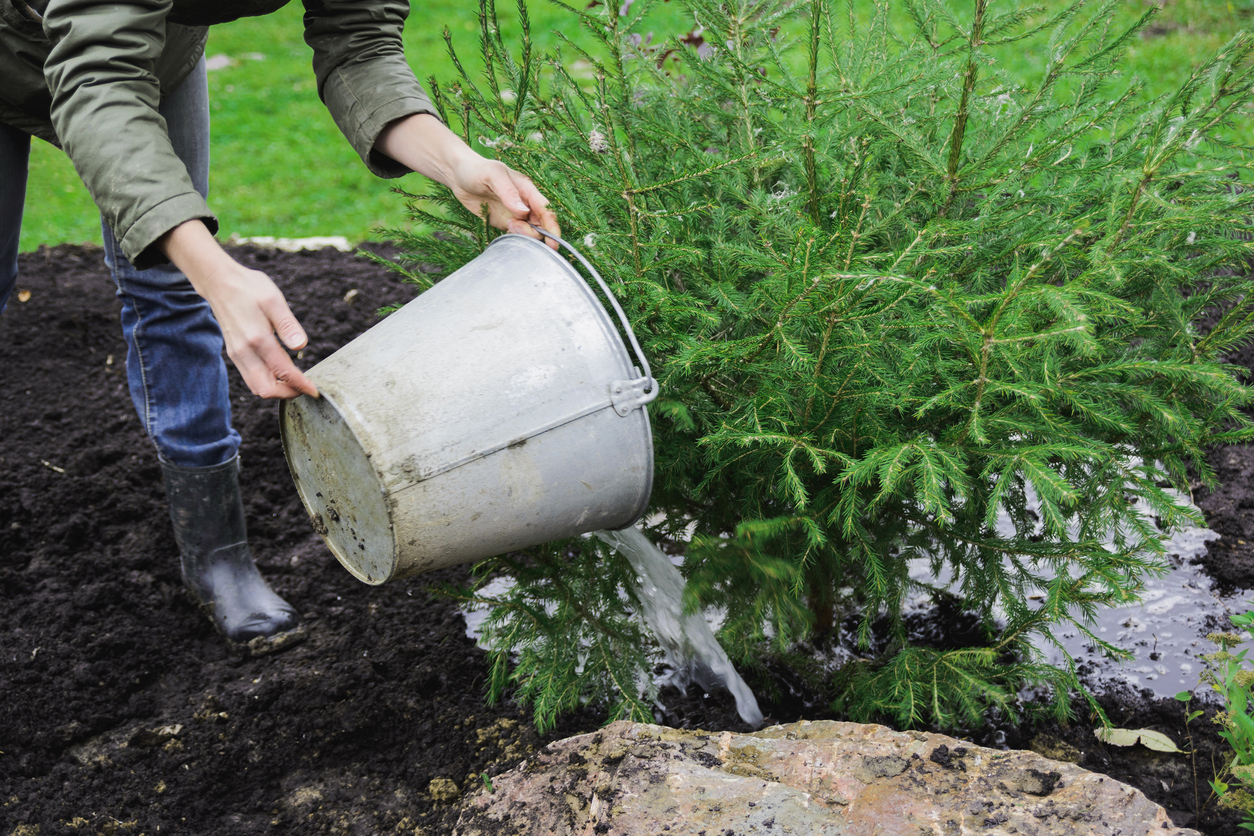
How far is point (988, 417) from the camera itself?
1517 millimetres

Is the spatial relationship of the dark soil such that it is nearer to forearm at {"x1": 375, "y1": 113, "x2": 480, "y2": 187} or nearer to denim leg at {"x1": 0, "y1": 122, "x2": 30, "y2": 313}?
denim leg at {"x1": 0, "y1": 122, "x2": 30, "y2": 313}

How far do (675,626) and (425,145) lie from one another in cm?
122

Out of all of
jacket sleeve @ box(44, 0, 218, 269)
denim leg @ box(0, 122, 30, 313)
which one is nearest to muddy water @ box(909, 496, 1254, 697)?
jacket sleeve @ box(44, 0, 218, 269)

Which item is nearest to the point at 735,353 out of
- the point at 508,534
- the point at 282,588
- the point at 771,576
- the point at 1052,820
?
the point at 771,576

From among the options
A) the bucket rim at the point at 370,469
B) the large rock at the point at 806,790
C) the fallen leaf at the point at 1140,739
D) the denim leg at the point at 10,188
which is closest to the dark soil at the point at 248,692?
the fallen leaf at the point at 1140,739

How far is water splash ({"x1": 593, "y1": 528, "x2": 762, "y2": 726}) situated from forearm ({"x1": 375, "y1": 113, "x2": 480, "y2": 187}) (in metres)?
0.84

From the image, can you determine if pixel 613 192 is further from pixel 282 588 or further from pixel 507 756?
pixel 282 588

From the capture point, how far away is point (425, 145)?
6.17 ft

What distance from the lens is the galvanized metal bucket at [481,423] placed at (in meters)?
1.45

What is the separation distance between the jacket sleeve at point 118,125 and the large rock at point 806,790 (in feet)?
3.88

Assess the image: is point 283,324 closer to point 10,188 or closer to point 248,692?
point 10,188

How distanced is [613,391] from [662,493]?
478 millimetres

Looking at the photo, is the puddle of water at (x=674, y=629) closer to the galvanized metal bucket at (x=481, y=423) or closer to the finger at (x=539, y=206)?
the galvanized metal bucket at (x=481, y=423)

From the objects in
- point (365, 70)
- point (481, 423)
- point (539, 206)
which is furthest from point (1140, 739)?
point (365, 70)
